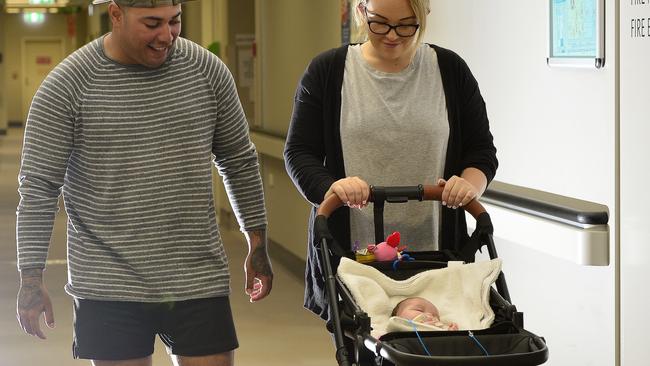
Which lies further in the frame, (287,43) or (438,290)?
(287,43)

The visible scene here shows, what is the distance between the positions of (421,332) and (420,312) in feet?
0.65

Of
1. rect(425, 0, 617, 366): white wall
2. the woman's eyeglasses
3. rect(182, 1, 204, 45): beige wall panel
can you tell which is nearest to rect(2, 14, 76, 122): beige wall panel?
Answer: rect(182, 1, 204, 45): beige wall panel

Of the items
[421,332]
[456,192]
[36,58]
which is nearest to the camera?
[421,332]

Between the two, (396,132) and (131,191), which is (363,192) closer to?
(396,132)

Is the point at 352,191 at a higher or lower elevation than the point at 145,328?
higher

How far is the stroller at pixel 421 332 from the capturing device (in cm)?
235

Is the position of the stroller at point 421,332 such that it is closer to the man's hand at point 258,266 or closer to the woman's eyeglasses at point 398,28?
the woman's eyeglasses at point 398,28

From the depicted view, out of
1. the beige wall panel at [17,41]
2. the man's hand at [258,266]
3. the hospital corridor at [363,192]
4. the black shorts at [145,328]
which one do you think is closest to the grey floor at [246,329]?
the hospital corridor at [363,192]

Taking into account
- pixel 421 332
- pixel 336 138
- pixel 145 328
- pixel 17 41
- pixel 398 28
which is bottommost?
pixel 145 328

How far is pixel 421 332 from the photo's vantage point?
247 centimetres

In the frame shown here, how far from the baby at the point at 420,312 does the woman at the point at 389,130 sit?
316 millimetres

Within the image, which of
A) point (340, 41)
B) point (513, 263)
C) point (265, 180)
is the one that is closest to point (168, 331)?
point (513, 263)

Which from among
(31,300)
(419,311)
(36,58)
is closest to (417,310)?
(419,311)

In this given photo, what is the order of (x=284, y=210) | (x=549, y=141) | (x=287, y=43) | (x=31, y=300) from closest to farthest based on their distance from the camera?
(x=31, y=300)
(x=549, y=141)
(x=287, y=43)
(x=284, y=210)
